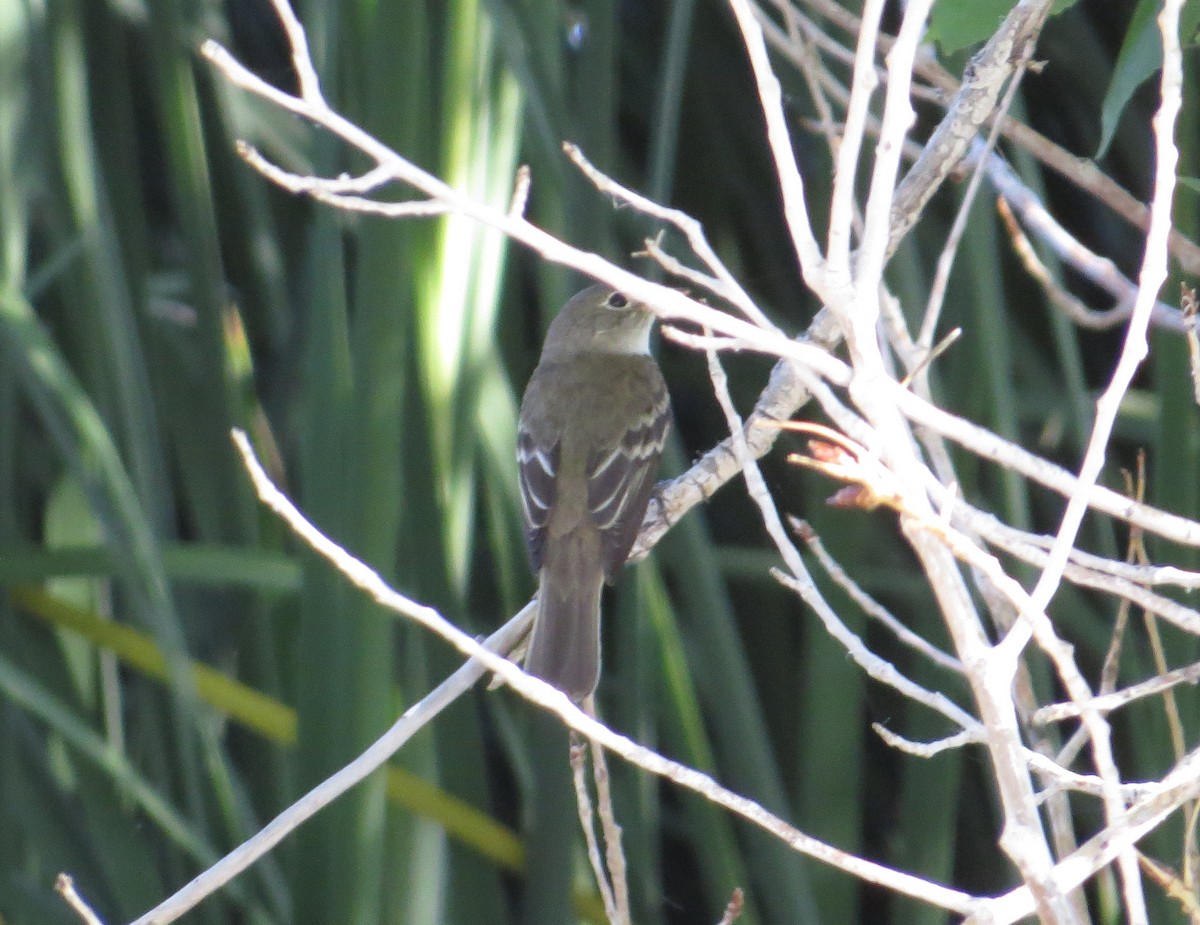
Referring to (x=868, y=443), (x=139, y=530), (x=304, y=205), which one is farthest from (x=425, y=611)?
(x=304, y=205)

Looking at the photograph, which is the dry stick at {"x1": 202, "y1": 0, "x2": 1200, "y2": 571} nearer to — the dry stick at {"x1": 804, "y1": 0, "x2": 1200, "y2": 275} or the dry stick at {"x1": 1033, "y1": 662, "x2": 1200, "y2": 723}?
the dry stick at {"x1": 1033, "y1": 662, "x2": 1200, "y2": 723}

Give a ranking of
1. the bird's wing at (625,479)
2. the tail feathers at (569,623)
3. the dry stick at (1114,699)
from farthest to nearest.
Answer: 1. the bird's wing at (625,479)
2. the tail feathers at (569,623)
3. the dry stick at (1114,699)

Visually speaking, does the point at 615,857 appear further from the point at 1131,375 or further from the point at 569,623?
the point at 569,623

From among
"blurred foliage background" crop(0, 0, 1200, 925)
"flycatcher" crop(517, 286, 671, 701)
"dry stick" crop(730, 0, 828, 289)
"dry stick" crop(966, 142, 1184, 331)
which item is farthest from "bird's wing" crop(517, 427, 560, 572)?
"dry stick" crop(730, 0, 828, 289)

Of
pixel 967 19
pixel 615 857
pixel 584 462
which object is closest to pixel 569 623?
pixel 584 462

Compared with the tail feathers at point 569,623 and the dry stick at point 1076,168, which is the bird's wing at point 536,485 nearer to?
the tail feathers at point 569,623

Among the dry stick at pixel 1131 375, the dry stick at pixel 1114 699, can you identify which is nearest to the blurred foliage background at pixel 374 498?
the dry stick at pixel 1131 375

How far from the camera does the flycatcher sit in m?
2.90

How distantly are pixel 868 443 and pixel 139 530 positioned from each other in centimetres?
165

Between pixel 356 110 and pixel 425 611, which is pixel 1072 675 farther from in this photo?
pixel 356 110

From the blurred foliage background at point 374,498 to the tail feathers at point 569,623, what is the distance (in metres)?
0.07

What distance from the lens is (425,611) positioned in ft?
4.72

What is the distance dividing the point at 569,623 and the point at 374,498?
2.29 ft

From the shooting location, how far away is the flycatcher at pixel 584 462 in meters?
2.90
